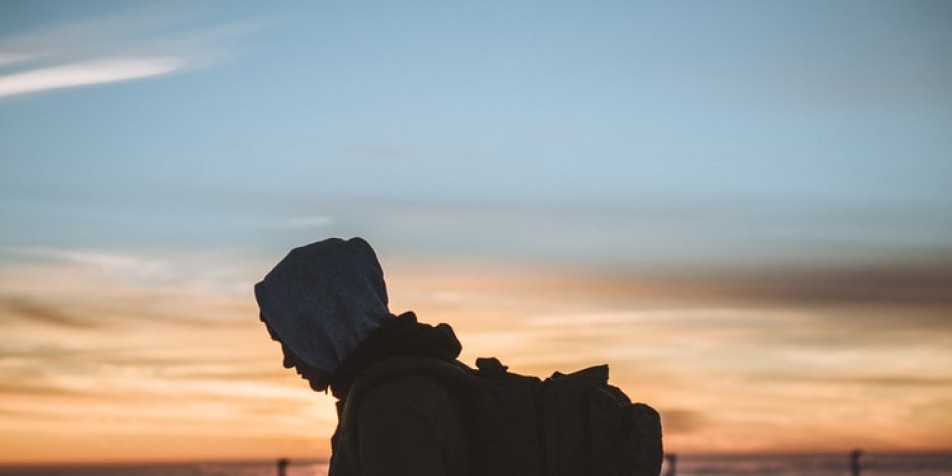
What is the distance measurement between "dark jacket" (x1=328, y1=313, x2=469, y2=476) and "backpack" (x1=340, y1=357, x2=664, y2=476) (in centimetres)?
5

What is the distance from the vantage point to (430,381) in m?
3.58

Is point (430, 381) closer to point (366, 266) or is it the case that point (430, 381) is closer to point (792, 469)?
point (366, 266)

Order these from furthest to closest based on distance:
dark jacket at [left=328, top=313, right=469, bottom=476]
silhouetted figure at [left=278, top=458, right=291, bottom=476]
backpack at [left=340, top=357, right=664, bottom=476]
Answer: silhouetted figure at [left=278, top=458, right=291, bottom=476]
backpack at [left=340, top=357, right=664, bottom=476]
dark jacket at [left=328, top=313, right=469, bottom=476]

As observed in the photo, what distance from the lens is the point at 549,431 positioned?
11.9ft

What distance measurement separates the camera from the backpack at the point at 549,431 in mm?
3631

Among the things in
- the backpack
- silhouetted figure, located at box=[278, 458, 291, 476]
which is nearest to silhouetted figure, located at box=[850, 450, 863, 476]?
silhouetted figure, located at box=[278, 458, 291, 476]

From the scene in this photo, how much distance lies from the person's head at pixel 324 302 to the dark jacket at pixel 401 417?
0.13ft

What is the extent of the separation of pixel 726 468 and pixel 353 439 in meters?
38.0

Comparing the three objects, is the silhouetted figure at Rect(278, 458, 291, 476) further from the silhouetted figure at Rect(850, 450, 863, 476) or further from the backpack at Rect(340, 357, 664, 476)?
the backpack at Rect(340, 357, 664, 476)

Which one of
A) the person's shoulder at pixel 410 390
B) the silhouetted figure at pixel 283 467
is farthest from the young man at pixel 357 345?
the silhouetted figure at pixel 283 467

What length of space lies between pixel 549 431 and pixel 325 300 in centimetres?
61

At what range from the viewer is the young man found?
11.4 ft

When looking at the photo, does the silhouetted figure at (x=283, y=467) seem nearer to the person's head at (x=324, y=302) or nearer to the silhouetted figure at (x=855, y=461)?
the silhouetted figure at (x=855, y=461)

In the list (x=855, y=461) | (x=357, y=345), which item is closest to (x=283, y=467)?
(x=855, y=461)
